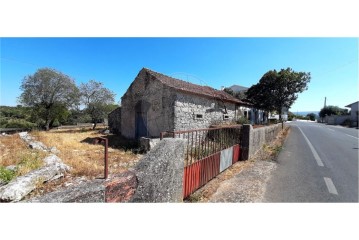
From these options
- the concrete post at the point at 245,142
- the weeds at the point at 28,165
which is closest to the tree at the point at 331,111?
the concrete post at the point at 245,142

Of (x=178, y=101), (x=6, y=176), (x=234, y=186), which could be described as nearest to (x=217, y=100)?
(x=178, y=101)

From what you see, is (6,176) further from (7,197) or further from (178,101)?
(178,101)

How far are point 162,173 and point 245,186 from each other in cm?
266

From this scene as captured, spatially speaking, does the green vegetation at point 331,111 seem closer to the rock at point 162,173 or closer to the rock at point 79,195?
the rock at point 162,173

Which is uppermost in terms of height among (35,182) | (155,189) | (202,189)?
(155,189)

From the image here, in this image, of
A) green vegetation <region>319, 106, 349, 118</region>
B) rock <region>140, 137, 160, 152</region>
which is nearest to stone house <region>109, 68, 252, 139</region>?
rock <region>140, 137, 160, 152</region>

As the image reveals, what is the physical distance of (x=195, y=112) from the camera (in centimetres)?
1205

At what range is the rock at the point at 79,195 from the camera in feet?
7.27

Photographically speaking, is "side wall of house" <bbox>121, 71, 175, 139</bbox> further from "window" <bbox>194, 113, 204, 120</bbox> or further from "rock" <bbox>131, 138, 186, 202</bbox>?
"rock" <bbox>131, 138, 186, 202</bbox>

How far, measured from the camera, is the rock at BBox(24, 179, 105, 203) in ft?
7.27

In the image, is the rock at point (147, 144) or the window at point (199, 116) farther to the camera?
the window at point (199, 116)

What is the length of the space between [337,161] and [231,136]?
4118 millimetres

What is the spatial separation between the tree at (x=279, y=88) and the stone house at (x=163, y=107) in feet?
41.6

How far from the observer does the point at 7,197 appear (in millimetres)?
3465
